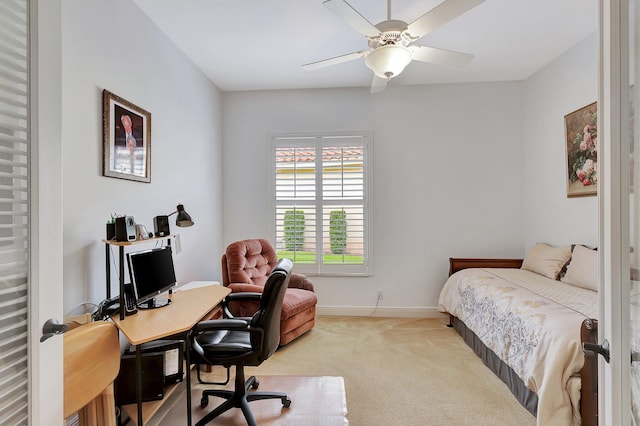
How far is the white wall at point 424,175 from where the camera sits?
385cm

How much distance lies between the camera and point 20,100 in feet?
3.01

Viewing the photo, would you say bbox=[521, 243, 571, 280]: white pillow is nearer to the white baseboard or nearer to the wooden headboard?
the wooden headboard

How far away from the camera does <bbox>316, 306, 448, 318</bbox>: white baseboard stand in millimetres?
3891

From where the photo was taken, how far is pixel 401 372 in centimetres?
259

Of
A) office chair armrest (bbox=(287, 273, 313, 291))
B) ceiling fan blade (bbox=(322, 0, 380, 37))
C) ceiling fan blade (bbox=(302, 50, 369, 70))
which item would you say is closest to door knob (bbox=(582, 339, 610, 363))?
ceiling fan blade (bbox=(322, 0, 380, 37))

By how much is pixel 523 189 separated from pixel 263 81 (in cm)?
350

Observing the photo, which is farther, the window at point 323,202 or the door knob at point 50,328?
the window at point 323,202

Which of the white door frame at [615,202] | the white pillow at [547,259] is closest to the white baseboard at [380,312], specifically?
the white pillow at [547,259]

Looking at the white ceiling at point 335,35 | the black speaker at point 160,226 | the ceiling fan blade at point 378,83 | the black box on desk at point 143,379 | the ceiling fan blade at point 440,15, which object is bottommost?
the black box on desk at point 143,379

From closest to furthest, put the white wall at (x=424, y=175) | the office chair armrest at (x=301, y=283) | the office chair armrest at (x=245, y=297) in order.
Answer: the office chair armrest at (x=245, y=297) < the office chair armrest at (x=301, y=283) < the white wall at (x=424, y=175)

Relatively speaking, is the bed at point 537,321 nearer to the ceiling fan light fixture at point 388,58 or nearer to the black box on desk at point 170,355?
the ceiling fan light fixture at point 388,58

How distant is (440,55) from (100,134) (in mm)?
2365

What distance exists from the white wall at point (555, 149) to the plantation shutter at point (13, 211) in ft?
12.6

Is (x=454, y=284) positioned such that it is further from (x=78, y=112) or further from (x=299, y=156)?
(x=78, y=112)
